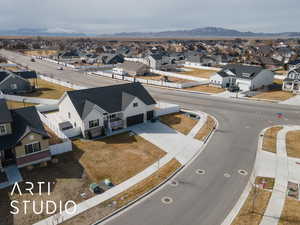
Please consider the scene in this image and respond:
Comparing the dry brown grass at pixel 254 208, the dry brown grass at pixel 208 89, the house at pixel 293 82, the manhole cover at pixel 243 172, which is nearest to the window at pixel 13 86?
the dry brown grass at pixel 208 89

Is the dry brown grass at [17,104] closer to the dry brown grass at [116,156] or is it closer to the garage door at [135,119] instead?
the dry brown grass at [116,156]

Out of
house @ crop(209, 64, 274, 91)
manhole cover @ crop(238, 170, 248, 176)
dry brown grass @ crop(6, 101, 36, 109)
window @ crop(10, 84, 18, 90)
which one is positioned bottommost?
manhole cover @ crop(238, 170, 248, 176)

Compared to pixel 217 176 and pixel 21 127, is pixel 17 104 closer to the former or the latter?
pixel 21 127

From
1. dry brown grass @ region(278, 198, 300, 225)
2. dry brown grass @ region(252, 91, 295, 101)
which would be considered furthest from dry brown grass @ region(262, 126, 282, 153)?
dry brown grass @ region(252, 91, 295, 101)

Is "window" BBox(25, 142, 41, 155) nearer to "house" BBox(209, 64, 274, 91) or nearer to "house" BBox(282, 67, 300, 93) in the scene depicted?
"house" BBox(209, 64, 274, 91)

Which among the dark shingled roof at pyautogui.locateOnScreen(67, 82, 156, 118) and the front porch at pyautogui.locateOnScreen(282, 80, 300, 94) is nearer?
the dark shingled roof at pyautogui.locateOnScreen(67, 82, 156, 118)

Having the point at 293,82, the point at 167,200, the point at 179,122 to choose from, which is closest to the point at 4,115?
the point at 167,200
